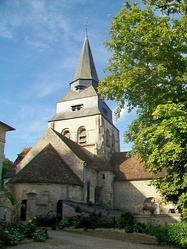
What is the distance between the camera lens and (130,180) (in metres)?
27.4

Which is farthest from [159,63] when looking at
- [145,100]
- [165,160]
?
[165,160]

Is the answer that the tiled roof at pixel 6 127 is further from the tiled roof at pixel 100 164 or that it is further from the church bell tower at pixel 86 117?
the church bell tower at pixel 86 117

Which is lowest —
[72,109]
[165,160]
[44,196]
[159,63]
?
[44,196]

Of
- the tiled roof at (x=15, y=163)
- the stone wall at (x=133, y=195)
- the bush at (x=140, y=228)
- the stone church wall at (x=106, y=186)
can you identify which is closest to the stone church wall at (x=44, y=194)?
the stone church wall at (x=106, y=186)

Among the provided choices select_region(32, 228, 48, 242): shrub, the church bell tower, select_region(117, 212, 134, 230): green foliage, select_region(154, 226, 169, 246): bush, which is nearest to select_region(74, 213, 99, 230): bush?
select_region(117, 212, 134, 230): green foliage

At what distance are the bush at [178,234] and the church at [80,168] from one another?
2.37 metres

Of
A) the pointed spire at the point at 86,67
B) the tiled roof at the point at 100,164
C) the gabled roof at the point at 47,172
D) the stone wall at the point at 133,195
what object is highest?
the pointed spire at the point at 86,67

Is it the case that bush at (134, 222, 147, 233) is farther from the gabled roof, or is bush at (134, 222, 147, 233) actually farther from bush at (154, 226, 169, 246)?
the gabled roof

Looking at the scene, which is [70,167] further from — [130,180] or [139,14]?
[139,14]

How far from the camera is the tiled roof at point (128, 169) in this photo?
27.2m

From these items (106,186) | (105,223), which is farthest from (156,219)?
(106,186)

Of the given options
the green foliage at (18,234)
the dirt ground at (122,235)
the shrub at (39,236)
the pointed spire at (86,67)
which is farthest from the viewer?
the pointed spire at (86,67)

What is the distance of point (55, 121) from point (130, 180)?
11620 millimetres

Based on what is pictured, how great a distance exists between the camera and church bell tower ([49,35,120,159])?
30.8 meters
